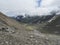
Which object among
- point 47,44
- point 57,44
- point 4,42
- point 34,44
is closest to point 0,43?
point 4,42

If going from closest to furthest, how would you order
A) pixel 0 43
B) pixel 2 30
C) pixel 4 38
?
pixel 0 43
pixel 4 38
pixel 2 30

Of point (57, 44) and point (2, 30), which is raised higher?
point (2, 30)

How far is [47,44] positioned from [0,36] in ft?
24.4

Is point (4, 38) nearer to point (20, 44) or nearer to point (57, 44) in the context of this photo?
point (20, 44)

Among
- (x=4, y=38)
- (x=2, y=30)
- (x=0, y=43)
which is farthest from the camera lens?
(x=2, y=30)

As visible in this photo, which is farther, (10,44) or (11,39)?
(11,39)

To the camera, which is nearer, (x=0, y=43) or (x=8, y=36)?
(x=0, y=43)

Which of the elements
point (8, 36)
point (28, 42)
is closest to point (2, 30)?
point (8, 36)

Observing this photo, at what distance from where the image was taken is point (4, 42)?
30.1 metres

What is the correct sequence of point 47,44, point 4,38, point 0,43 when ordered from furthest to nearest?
point 47,44 → point 4,38 → point 0,43

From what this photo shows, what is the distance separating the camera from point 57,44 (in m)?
36.6

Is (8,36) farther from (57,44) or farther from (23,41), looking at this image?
(57,44)

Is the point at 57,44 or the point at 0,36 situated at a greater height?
the point at 0,36

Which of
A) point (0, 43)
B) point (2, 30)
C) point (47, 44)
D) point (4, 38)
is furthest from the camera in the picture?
point (2, 30)
